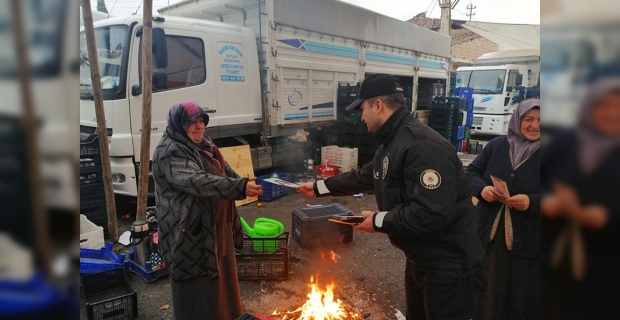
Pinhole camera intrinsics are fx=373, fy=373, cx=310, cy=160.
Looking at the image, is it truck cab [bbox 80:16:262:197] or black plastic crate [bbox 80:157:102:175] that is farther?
truck cab [bbox 80:16:262:197]

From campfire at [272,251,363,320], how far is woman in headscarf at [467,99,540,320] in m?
1.09

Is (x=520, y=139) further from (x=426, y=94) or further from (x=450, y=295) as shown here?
(x=426, y=94)

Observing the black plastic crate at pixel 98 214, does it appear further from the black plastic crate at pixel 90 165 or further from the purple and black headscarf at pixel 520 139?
the purple and black headscarf at pixel 520 139

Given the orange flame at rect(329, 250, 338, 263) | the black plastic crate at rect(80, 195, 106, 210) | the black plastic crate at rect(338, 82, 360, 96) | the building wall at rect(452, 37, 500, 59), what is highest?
the building wall at rect(452, 37, 500, 59)

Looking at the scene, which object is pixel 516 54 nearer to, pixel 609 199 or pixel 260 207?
pixel 260 207

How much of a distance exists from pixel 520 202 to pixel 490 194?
0.20 metres

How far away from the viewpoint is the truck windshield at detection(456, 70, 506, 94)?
1470cm

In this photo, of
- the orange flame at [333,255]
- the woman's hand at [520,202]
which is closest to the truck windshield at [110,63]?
the orange flame at [333,255]

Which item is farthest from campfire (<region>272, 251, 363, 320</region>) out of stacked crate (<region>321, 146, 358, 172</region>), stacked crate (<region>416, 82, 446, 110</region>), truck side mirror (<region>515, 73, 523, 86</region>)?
truck side mirror (<region>515, 73, 523, 86</region>)

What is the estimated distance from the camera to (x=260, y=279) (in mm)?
4059

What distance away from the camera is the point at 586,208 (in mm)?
444

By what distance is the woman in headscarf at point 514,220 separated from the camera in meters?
2.54

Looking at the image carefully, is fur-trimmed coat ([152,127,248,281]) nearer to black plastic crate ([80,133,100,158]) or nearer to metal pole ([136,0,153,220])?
metal pole ([136,0,153,220])

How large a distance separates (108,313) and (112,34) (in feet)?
13.7
